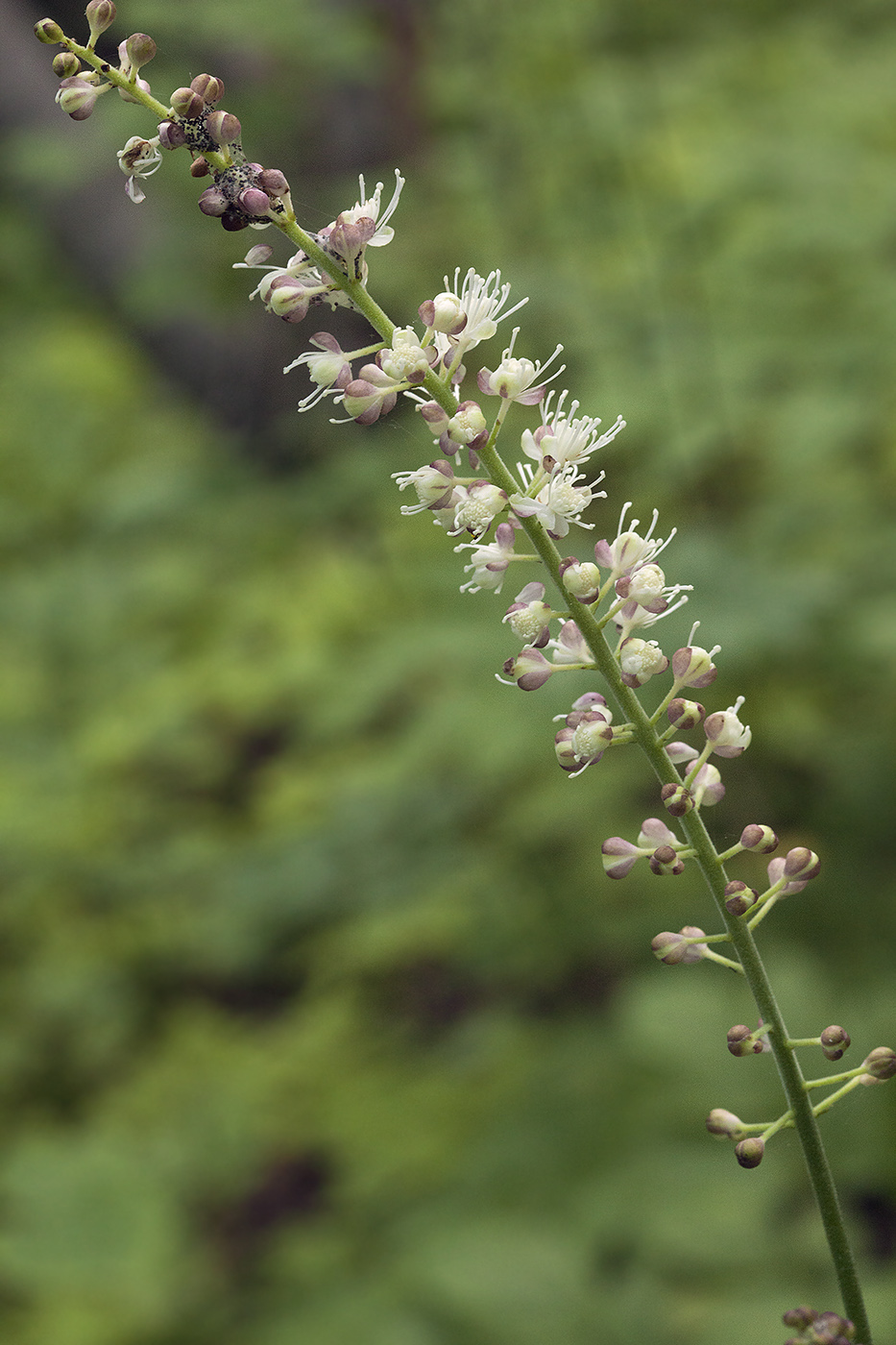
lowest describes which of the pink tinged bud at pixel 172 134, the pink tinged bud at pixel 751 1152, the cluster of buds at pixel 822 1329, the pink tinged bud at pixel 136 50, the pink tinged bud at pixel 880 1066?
the cluster of buds at pixel 822 1329

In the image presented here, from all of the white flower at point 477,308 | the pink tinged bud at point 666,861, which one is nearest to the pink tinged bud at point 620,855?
the pink tinged bud at point 666,861

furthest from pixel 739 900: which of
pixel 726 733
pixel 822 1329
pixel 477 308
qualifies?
pixel 477 308

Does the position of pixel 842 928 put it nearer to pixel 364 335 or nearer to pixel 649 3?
pixel 364 335

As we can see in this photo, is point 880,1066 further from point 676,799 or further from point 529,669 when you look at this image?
point 529,669

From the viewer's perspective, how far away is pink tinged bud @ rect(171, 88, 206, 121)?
83cm

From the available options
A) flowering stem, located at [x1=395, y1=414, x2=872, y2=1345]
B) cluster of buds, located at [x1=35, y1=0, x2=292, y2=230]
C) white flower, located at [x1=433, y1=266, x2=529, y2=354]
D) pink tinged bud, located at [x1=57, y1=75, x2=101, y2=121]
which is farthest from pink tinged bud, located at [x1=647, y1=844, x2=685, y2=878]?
pink tinged bud, located at [x1=57, y1=75, x2=101, y2=121]

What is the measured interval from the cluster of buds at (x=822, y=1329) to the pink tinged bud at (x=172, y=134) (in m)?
0.94

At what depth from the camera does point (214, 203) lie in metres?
0.84

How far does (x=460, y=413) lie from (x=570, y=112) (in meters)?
3.89

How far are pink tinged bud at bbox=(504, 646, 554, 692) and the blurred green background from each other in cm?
149

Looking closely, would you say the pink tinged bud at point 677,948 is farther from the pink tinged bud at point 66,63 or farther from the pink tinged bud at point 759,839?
the pink tinged bud at point 66,63

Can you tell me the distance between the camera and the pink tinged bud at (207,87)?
2.75 feet

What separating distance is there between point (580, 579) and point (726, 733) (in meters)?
0.20

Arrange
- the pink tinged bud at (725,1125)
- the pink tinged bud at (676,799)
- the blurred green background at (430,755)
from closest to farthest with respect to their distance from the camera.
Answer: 1. the pink tinged bud at (676,799)
2. the pink tinged bud at (725,1125)
3. the blurred green background at (430,755)
